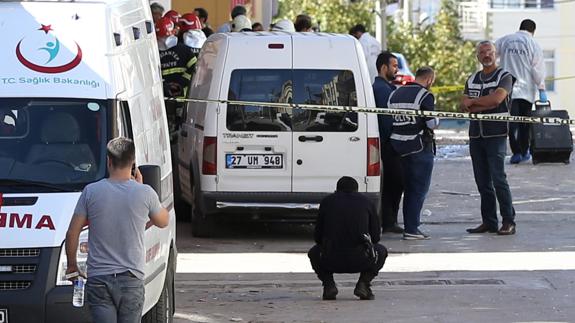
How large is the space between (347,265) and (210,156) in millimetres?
3508

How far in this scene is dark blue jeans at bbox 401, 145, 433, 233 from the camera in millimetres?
14695

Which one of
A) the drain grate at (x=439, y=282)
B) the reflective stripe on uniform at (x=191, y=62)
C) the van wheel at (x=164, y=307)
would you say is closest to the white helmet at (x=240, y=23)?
the reflective stripe on uniform at (x=191, y=62)

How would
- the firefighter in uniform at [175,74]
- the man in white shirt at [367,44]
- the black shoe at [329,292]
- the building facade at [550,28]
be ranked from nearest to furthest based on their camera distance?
1. the black shoe at [329,292]
2. the firefighter in uniform at [175,74]
3. the man in white shirt at [367,44]
4. the building facade at [550,28]

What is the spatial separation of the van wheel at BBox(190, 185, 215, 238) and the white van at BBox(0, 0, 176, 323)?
5.11m

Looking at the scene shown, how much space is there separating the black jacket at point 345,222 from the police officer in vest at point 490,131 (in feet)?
11.6

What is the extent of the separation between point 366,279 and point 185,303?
4.79 ft

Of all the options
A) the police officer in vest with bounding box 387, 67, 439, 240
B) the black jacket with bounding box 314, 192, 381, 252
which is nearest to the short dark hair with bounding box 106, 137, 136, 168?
the black jacket with bounding box 314, 192, 381, 252

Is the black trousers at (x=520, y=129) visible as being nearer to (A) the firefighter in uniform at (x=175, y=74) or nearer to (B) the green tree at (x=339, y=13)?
(A) the firefighter in uniform at (x=175, y=74)

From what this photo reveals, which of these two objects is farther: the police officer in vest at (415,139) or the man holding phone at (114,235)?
the police officer in vest at (415,139)

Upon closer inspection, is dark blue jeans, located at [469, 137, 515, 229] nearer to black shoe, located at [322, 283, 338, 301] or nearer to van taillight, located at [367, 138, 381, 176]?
van taillight, located at [367, 138, 381, 176]

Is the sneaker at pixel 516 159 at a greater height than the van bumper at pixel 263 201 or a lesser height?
lesser

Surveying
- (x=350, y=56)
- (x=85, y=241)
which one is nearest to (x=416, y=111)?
(x=350, y=56)

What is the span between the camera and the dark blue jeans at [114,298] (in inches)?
298

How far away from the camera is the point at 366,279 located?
11.3 meters
